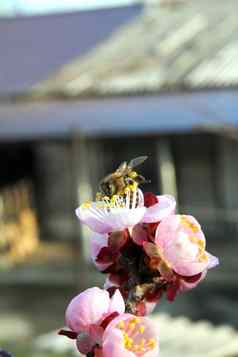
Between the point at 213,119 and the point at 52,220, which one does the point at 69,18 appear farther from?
the point at 213,119

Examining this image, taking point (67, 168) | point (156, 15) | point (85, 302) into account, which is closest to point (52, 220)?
point (67, 168)

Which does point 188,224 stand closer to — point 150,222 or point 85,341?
point 150,222

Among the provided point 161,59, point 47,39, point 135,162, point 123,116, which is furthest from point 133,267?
point 47,39

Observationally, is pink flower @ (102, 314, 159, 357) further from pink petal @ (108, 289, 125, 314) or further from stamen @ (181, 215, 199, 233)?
stamen @ (181, 215, 199, 233)

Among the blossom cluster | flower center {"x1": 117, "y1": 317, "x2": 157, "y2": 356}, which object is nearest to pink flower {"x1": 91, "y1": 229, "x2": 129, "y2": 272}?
the blossom cluster

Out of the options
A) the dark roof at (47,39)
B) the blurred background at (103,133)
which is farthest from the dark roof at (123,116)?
the dark roof at (47,39)

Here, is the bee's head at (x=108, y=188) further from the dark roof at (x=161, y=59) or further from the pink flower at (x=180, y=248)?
the dark roof at (x=161, y=59)
